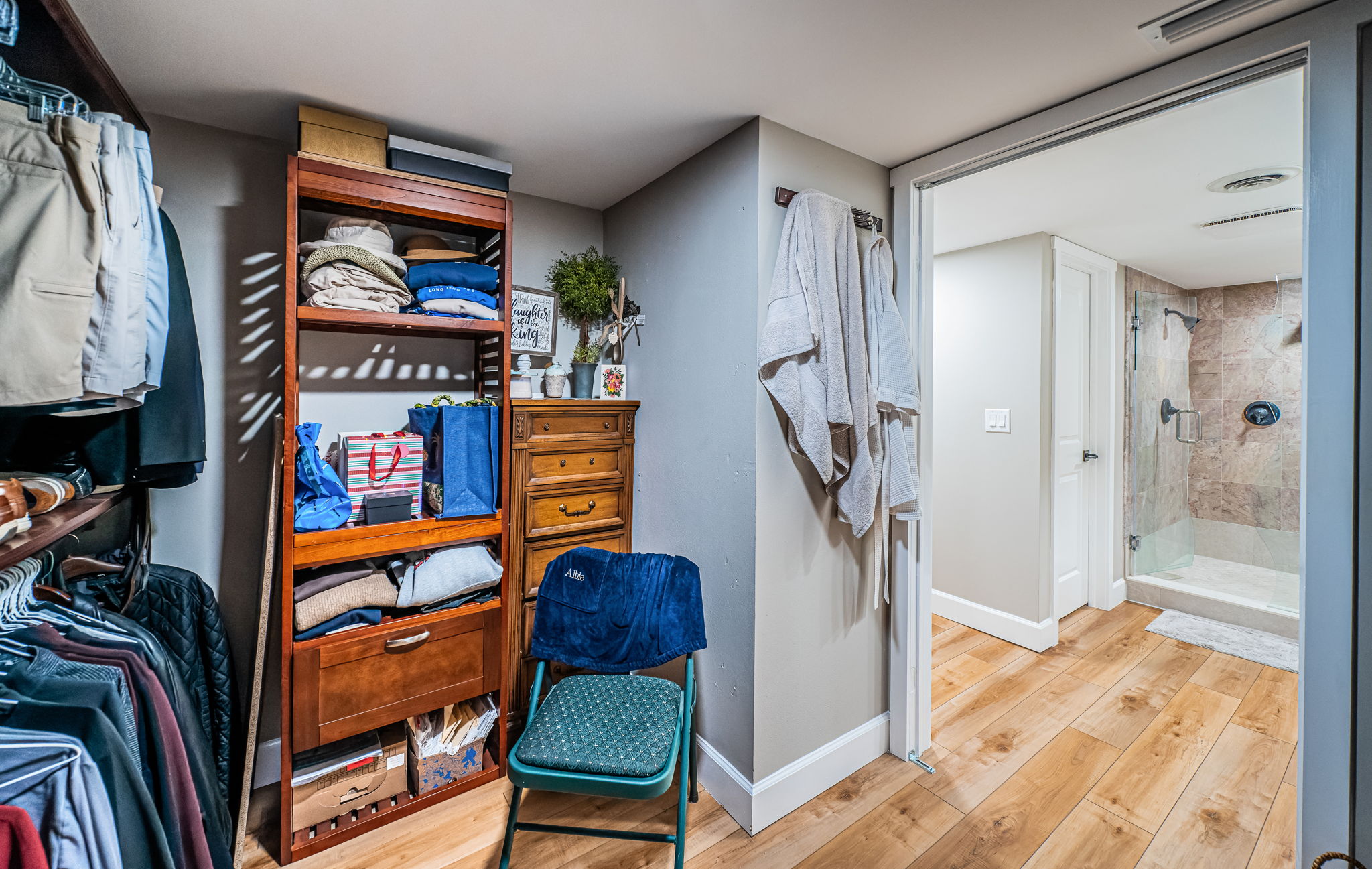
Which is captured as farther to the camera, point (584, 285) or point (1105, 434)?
point (1105, 434)

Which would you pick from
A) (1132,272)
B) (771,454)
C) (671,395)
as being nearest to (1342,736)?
(771,454)

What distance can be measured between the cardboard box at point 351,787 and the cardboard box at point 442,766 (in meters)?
0.04

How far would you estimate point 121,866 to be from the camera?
0.84 metres

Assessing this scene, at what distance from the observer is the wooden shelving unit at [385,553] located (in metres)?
1.65

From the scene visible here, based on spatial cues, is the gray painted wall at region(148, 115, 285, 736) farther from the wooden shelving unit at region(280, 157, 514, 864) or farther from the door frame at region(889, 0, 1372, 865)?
the door frame at region(889, 0, 1372, 865)

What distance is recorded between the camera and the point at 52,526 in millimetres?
1034

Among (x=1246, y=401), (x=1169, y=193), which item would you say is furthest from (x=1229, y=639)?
(x=1169, y=193)

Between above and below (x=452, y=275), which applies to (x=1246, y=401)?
below

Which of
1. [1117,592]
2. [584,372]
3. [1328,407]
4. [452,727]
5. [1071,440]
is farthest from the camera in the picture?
[1117,592]

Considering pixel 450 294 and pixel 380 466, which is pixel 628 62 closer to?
pixel 450 294

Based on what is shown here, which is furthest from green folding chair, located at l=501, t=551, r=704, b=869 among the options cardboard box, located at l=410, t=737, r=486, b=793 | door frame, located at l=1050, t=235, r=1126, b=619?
door frame, located at l=1050, t=235, r=1126, b=619

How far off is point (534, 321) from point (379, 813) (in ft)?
6.12

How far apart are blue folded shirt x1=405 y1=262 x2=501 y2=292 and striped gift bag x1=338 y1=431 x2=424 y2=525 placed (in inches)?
20.9

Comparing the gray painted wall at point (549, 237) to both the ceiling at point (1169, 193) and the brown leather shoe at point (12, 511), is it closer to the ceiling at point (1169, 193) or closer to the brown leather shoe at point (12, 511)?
the ceiling at point (1169, 193)
